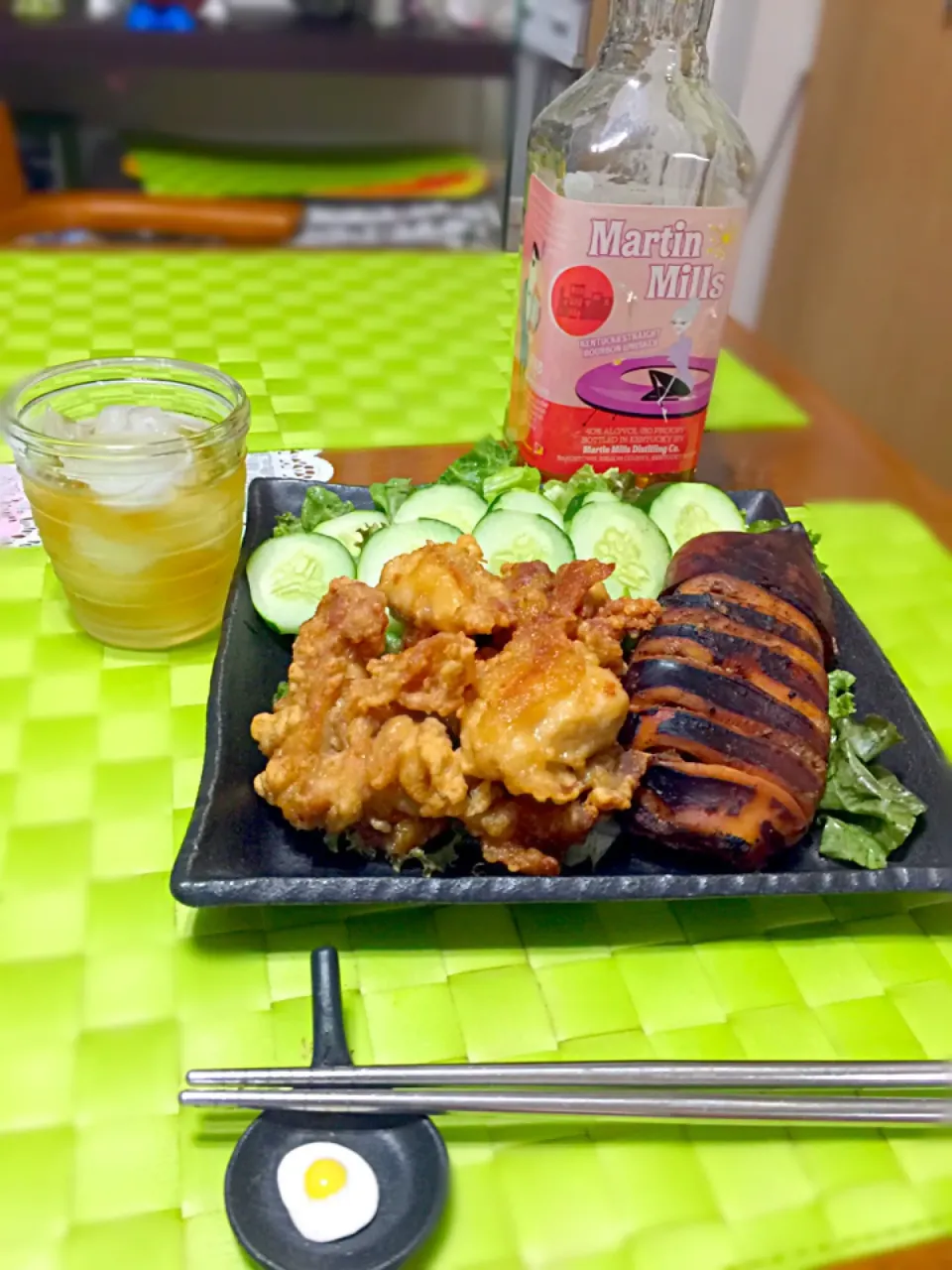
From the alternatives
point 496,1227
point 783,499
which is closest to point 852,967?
point 496,1227

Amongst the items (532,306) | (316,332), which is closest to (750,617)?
(532,306)

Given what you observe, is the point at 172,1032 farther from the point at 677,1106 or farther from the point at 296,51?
the point at 296,51

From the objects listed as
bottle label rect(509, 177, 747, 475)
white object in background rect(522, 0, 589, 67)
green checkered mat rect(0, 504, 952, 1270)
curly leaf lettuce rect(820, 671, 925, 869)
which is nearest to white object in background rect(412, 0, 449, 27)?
white object in background rect(522, 0, 589, 67)

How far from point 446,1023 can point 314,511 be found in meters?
1.09

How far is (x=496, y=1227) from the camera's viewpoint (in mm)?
1026

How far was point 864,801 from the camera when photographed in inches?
57.6

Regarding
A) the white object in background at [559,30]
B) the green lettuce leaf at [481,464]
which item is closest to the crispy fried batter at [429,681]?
the green lettuce leaf at [481,464]

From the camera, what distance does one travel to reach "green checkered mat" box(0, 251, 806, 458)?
268 centimetres

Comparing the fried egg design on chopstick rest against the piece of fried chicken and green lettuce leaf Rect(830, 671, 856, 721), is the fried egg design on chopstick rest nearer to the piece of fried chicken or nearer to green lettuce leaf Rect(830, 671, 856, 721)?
the piece of fried chicken

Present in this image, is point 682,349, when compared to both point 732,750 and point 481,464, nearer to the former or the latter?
point 481,464

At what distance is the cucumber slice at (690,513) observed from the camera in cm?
198

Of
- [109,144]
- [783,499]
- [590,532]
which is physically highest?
[590,532]

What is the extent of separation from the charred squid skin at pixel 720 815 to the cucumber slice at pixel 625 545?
0.52 meters

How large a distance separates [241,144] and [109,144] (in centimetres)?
83
